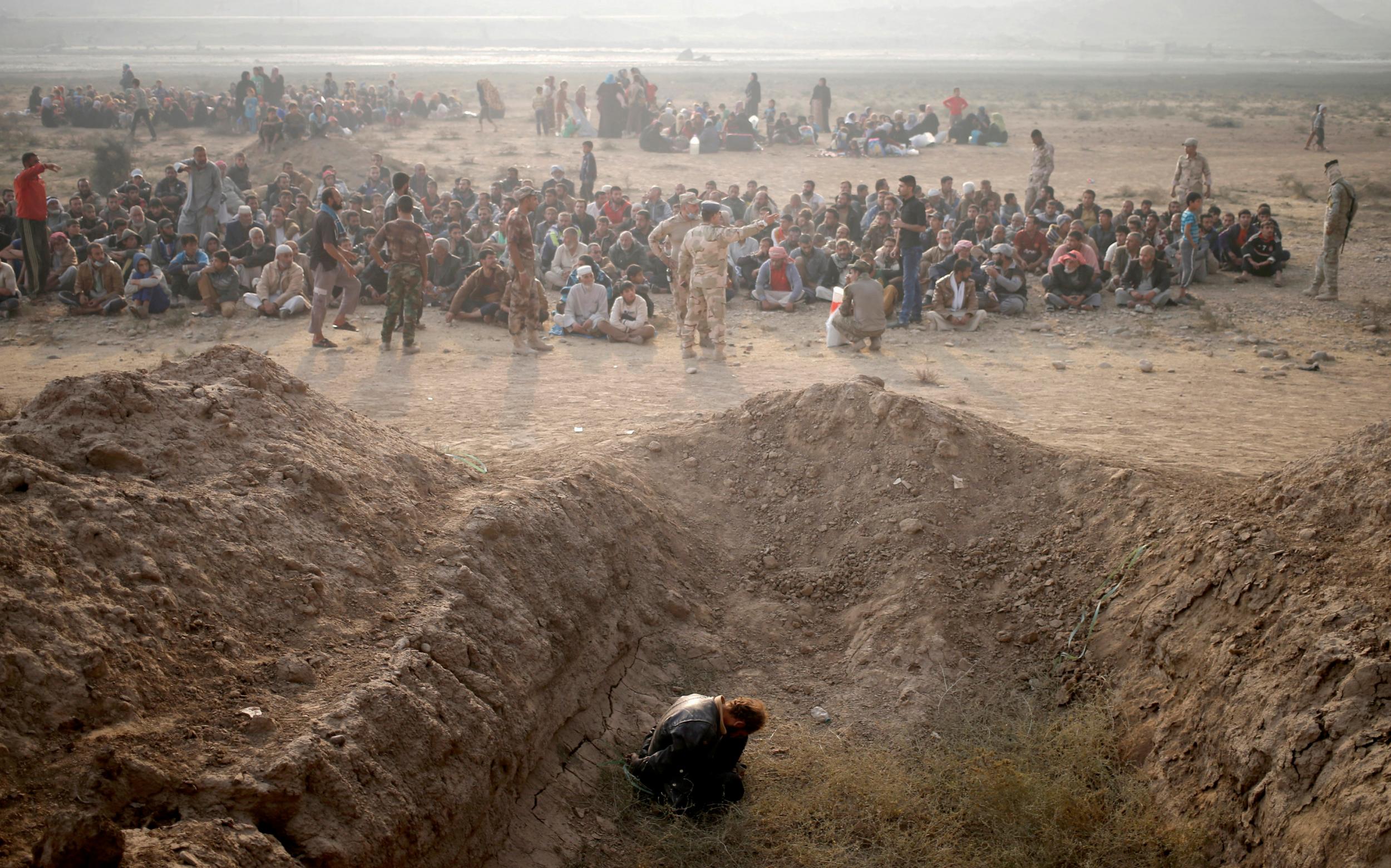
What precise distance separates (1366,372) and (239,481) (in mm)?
11749

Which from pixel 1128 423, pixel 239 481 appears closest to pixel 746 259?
pixel 1128 423

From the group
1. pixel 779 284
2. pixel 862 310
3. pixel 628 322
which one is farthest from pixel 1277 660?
pixel 779 284

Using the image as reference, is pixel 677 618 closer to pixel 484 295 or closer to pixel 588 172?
pixel 484 295

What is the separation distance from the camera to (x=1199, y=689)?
5.29m

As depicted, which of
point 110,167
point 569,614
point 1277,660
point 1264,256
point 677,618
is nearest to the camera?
point 1277,660

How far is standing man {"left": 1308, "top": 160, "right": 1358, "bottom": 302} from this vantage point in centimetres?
1366

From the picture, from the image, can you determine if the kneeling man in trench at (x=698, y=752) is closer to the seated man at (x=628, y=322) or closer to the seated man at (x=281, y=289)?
the seated man at (x=628, y=322)

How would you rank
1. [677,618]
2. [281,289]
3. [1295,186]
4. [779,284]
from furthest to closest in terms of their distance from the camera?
[1295,186] → [779,284] → [281,289] → [677,618]

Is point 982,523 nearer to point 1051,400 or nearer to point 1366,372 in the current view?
point 1051,400

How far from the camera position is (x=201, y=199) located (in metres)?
15.4

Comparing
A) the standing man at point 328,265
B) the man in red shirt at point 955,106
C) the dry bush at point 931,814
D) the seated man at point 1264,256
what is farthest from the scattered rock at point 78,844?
the man in red shirt at point 955,106

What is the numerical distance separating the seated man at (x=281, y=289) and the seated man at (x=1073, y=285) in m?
10.4

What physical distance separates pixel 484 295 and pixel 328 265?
2489 millimetres

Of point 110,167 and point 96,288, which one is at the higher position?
point 110,167
